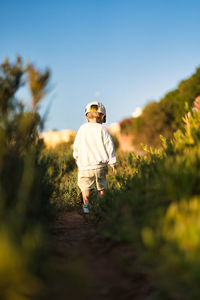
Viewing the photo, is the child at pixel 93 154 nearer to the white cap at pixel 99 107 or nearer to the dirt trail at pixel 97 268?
the white cap at pixel 99 107

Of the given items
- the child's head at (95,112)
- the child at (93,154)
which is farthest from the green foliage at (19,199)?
the child's head at (95,112)

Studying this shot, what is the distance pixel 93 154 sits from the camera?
466 centimetres

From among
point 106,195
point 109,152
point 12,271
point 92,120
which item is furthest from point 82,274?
point 92,120

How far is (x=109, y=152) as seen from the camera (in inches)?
187

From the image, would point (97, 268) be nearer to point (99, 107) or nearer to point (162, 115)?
point (99, 107)

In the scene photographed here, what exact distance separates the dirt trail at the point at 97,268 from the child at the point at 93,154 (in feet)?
5.16

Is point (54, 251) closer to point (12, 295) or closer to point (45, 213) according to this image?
point (45, 213)

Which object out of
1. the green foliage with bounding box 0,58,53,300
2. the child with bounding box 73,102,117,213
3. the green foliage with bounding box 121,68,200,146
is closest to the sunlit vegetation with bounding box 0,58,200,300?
the green foliage with bounding box 0,58,53,300

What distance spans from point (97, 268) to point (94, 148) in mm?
2900

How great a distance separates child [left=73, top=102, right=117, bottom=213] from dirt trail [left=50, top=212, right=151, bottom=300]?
5.16ft

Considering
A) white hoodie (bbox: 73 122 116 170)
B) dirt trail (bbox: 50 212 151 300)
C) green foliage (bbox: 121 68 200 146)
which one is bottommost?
dirt trail (bbox: 50 212 151 300)

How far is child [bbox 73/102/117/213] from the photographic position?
464 cm

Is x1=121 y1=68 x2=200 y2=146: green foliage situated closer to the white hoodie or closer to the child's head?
the child's head

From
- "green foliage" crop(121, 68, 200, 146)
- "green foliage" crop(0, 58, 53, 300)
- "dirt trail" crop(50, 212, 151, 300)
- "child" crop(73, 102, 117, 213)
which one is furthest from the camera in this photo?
"green foliage" crop(121, 68, 200, 146)
